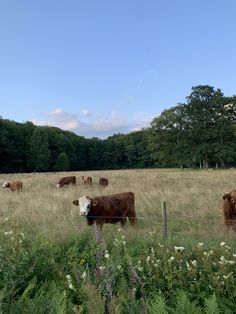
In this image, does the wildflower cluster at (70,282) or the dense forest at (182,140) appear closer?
the wildflower cluster at (70,282)

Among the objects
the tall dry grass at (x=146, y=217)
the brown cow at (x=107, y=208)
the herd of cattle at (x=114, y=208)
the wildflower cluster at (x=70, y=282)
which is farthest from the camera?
the brown cow at (x=107, y=208)

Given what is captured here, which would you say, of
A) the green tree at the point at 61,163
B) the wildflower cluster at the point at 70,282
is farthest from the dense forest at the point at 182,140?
the wildflower cluster at the point at 70,282

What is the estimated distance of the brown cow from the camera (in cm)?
1068

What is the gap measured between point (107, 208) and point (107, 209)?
0.03 m

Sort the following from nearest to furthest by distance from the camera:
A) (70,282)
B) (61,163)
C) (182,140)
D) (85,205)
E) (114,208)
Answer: (70,282) < (85,205) < (114,208) < (182,140) < (61,163)

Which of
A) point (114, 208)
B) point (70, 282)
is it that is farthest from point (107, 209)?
point (70, 282)

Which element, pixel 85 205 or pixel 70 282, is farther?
pixel 85 205

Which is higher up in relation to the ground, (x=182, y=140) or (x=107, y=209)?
(x=182, y=140)

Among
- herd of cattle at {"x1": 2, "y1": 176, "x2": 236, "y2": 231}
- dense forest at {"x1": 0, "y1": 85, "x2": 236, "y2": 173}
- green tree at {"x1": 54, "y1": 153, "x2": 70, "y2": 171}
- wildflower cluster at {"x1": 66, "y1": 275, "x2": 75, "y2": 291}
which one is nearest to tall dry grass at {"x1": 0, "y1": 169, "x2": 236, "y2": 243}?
herd of cattle at {"x1": 2, "y1": 176, "x2": 236, "y2": 231}

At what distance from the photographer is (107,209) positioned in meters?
11.2

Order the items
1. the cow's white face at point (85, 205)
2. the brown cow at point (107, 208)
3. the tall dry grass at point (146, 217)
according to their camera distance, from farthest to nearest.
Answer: the brown cow at point (107, 208) → the cow's white face at point (85, 205) → the tall dry grass at point (146, 217)

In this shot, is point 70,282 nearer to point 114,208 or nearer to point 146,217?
point 114,208

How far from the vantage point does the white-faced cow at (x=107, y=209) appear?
1068 cm

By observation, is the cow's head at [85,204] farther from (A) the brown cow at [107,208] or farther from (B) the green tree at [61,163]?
(B) the green tree at [61,163]
